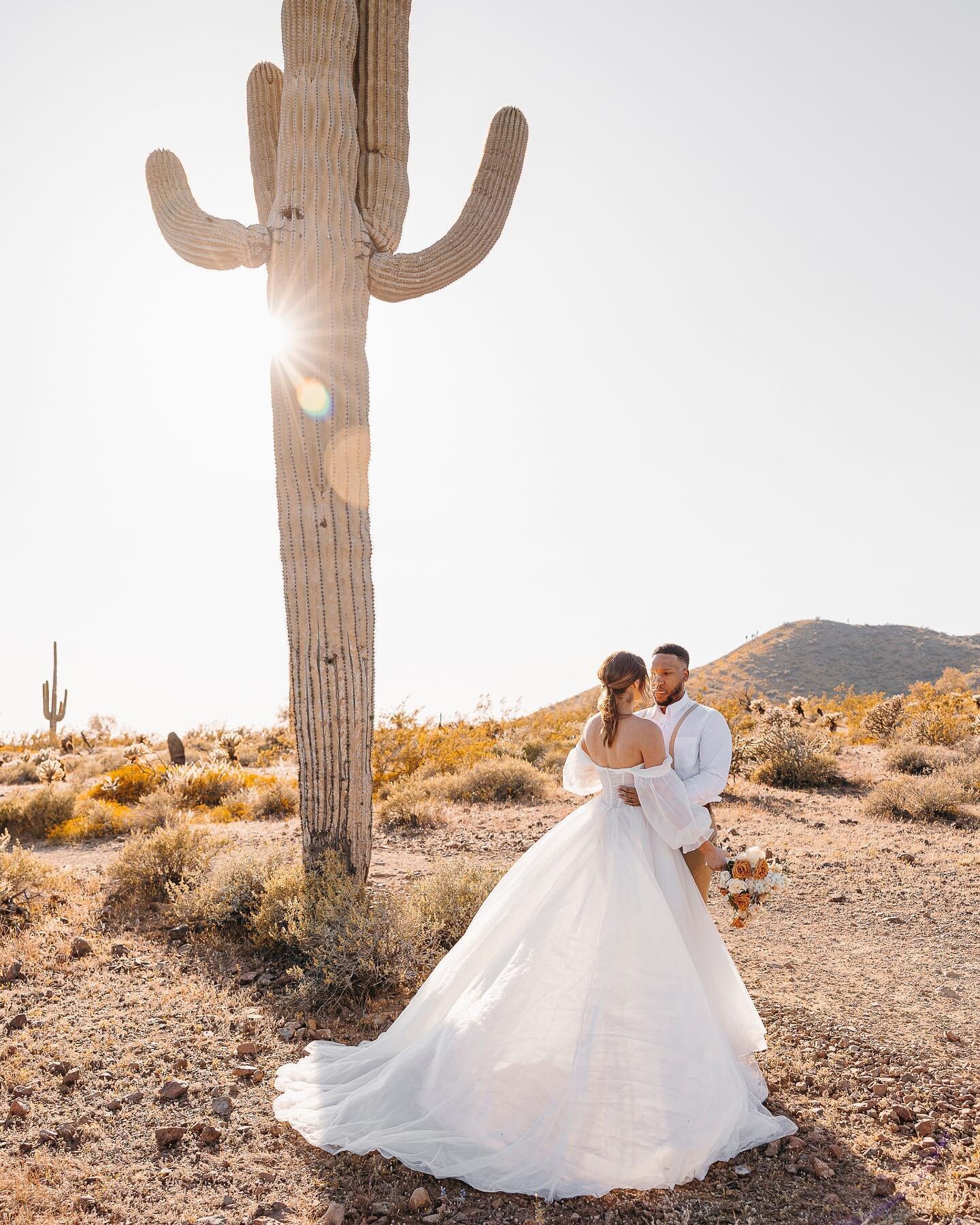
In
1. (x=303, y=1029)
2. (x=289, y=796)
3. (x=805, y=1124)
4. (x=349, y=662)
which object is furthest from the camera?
(x=289, y=796)

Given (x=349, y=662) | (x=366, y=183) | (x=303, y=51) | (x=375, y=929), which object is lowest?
(x=375, y=929)

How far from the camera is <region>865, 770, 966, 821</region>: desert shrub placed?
9930mm

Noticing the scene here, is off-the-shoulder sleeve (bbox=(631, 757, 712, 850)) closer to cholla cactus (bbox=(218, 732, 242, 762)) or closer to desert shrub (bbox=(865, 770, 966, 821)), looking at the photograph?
desert shrub (bbox=(865, 770, 966, 821))

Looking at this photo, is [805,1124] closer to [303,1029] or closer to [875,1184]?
[875,1184]

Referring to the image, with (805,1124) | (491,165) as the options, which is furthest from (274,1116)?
(491,165)

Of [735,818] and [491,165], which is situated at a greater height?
[491,165]

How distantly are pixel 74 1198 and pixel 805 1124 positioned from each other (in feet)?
10.0

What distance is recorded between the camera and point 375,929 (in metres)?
5.31

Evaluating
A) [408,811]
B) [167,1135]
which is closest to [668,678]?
[167,1135]

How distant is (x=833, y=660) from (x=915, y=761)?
93.2 feet

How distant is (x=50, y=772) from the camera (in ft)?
46.8

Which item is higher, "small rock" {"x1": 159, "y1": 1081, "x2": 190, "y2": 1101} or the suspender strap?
the suspender strap

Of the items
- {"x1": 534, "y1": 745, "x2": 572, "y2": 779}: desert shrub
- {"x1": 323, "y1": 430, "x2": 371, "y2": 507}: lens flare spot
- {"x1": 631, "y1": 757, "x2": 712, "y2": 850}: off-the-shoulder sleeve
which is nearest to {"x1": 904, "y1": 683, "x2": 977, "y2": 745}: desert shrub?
{"x1": 534, "y1": 745, "x2": 572, "y2": 779}: desert shrub

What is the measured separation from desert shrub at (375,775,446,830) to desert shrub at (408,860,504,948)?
147 inches
